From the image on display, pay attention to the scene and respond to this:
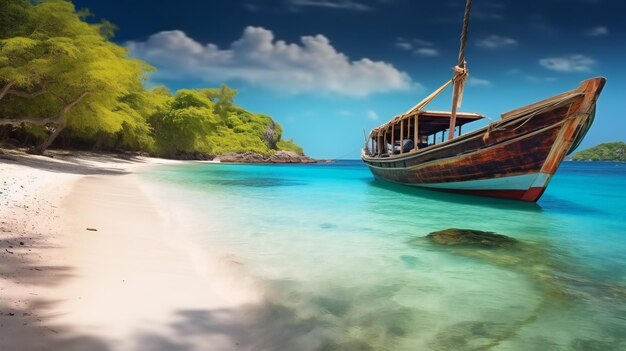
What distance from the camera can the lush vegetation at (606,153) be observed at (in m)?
152

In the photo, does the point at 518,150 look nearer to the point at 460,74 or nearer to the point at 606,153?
the point at 460,74

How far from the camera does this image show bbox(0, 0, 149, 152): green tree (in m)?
14.3

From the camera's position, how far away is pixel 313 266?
4.87 metres

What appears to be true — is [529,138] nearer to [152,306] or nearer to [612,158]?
[152,306]

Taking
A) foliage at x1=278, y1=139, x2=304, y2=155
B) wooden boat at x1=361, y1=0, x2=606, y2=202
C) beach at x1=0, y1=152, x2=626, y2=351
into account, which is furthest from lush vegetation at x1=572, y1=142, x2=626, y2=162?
beach at x1=0, y1=152, x2=626, y2=351

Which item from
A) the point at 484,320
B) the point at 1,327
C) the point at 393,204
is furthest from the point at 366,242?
the point at 393,204

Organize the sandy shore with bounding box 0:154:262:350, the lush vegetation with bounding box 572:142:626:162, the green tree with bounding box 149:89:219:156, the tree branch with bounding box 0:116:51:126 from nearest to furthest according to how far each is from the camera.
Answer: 1. the sandy shore with bounding box 0:154:262:350
2. the tree branch with bounding box 0:116:51:126
3. the green tree with bounding box 149:89:219:156
4. the lush vegetation with bounding box 572:142:626:162

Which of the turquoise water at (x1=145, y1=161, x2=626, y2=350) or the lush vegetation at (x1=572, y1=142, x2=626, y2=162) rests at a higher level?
the lush vegetation at (x1=572, y1=142, x2=626, y2=162)

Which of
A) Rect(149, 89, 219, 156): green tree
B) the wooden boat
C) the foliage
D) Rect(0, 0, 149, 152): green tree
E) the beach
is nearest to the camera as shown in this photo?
the beach

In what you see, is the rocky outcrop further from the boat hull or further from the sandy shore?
the sandy shore

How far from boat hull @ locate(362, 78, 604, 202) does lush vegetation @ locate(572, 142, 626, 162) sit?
185m

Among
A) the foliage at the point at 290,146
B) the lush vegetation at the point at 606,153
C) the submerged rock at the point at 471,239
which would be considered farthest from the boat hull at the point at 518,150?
the lush vegetation at the point at 606,153

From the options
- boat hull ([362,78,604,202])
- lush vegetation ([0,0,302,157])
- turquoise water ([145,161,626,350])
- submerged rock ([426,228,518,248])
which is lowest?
turquoise water ([145,161,626,350])

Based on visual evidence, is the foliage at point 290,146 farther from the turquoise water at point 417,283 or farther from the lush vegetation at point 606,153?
the lush vegetation at point 606,153
